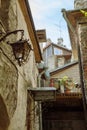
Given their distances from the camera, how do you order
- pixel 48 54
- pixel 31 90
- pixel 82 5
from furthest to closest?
pixel 48 54 < pixel 82 5 < pixel 31 90

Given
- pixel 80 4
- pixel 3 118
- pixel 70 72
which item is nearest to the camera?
pixel 3 118

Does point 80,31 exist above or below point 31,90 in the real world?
above

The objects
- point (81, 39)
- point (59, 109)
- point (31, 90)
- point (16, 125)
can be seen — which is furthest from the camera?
point (59, 109)

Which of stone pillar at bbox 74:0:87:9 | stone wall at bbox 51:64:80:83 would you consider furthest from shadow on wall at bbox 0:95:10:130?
stone wall at bbox 51:64:80:83

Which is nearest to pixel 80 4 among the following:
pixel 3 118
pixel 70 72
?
pixel 3 118

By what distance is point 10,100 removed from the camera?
416cm

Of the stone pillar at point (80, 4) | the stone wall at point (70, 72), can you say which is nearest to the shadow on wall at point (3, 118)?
the stone pillar at point (80, 4)

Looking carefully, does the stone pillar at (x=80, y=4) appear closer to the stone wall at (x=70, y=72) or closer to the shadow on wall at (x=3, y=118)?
the shadow on wall at (x=3, y=118)

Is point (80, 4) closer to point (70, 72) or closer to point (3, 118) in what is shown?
point (3, 118)

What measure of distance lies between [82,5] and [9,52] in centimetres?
539

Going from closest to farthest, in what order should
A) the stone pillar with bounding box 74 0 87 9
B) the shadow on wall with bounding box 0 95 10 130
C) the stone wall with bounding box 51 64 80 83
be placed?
the shadow on wall with bounding box 0 95 10 130 → the stone pillar with bounding box 74 0 87 9 → the stone wall with bounding box 51 64 80 83

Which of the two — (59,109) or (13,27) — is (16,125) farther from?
(59,109)

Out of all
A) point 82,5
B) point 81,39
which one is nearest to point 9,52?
point 81,39

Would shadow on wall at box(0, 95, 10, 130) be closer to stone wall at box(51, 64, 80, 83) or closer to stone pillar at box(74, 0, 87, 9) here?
stone pillar at box(74, 0, 87, 9)
